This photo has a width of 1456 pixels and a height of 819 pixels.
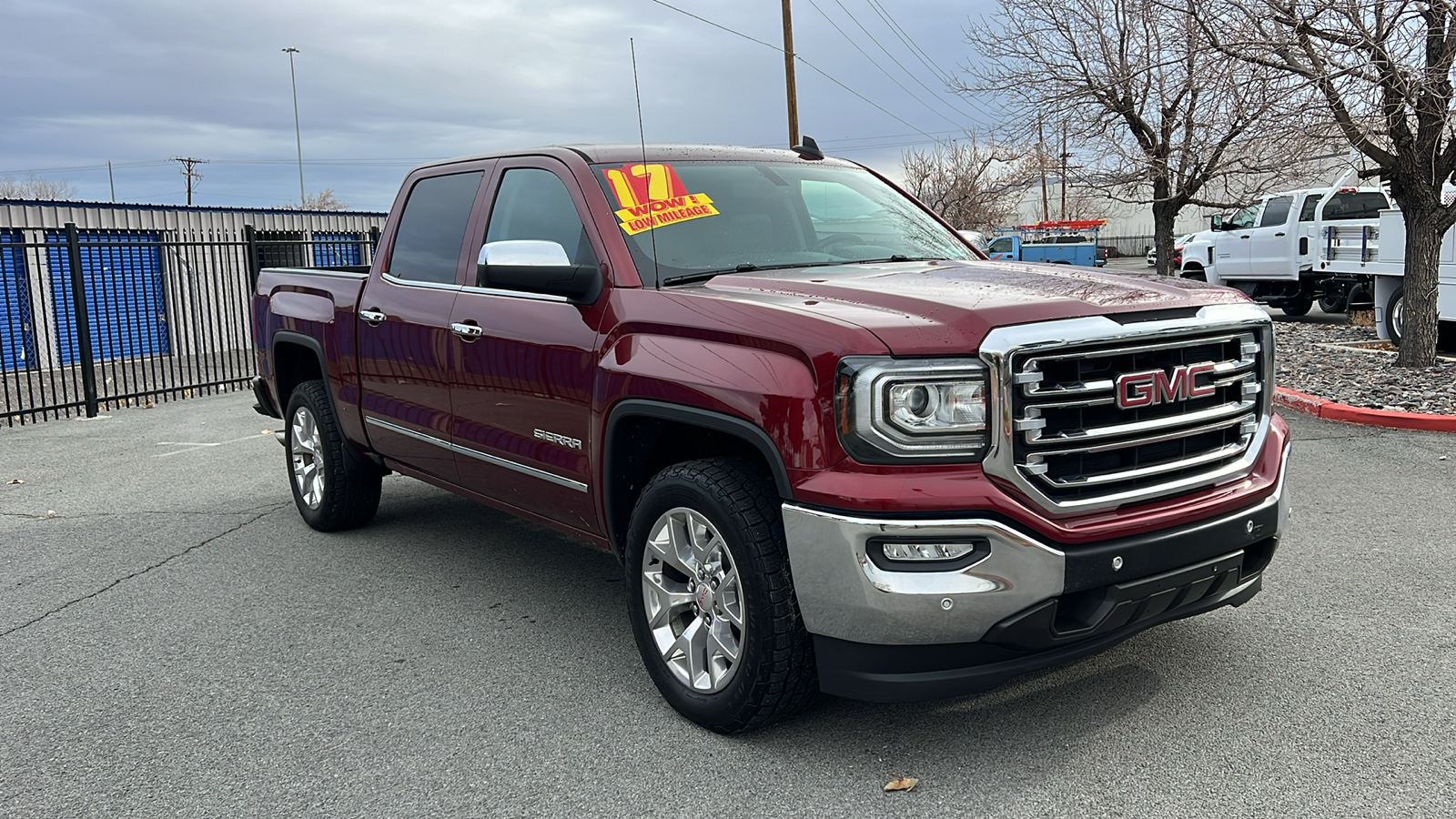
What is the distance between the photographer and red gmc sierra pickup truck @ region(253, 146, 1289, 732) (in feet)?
9.59

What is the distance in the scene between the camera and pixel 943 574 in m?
2.89

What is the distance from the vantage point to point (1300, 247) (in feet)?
58.3

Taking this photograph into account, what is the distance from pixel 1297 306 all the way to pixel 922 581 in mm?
18392

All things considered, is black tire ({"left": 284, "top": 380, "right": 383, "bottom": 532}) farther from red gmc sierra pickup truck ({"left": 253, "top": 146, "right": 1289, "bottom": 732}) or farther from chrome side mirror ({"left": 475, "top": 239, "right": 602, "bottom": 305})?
chrome side mirror ({"left": 475, "top": 239, "right": 602, "bottom": 305})

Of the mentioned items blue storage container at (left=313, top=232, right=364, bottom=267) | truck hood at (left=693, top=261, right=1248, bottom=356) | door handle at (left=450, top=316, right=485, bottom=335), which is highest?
blue storage container at (left=313, top=232, right=364, bottom=267)

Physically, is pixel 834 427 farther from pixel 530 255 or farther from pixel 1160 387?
pixel 530 255

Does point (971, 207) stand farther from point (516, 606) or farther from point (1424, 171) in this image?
point (516, 606)

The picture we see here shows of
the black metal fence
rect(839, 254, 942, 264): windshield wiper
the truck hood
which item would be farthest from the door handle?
the black metal fence

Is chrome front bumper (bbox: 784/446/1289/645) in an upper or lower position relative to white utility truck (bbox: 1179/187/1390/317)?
lower

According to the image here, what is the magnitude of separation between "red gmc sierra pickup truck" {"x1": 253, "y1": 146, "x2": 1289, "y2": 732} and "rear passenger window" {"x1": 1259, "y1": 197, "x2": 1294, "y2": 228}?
16.3 m

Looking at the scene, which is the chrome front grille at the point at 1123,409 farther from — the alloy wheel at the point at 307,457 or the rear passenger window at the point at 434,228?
the alloy wheel at the point at 307,457

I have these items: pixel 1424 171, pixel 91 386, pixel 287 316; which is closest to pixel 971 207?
pixel 1424 171

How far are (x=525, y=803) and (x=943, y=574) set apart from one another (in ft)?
4.40

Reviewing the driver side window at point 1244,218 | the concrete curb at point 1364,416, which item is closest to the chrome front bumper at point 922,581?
the concrete curb at point 1364,416
